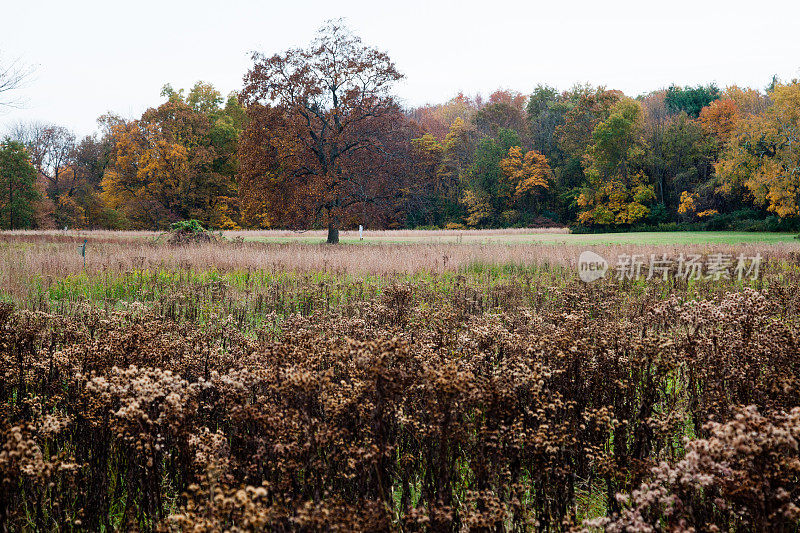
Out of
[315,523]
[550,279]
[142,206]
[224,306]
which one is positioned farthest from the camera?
[142,206]

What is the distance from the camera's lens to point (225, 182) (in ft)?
176

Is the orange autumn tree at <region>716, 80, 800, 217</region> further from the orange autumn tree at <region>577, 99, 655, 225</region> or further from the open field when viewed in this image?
the orange autumn tree at <region>577, 99, 655, 225</region>

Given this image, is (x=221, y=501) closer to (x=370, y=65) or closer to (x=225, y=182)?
(x=370, y=65)

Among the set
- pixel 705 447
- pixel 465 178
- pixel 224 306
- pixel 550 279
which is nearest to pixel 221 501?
pixel 705 447

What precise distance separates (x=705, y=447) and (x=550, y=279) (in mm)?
10614

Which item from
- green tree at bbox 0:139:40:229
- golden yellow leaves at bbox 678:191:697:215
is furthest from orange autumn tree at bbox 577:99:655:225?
green tree at bbox 0:139:40:229

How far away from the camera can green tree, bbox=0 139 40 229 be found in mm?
44219

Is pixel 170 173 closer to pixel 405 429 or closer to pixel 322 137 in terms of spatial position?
pixel 322 137

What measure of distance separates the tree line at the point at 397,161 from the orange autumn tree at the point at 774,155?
0.12 metres

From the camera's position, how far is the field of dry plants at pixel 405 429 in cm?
217

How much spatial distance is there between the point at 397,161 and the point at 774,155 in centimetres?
2650

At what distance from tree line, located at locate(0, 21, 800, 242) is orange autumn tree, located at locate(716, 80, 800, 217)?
0.12 metres

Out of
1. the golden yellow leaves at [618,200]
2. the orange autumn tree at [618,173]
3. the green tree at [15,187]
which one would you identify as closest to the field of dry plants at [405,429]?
the green tree at [15,187]

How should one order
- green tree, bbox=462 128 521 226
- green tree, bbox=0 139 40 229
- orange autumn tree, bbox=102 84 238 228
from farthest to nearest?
green tree, bbox=462 128 521 226 < orange autumn tree, bbox=102 84 238 228 < green tree, bbox=0 139 40 229
